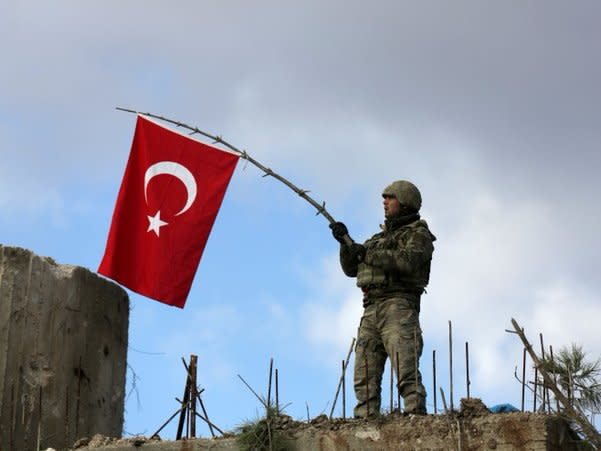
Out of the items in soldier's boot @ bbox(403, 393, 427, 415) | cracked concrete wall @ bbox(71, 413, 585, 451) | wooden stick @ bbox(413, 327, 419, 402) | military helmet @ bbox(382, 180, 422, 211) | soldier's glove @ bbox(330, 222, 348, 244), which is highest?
military helmet @ bbox(382, 180, 422, 211)

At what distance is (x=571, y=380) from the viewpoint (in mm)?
11430

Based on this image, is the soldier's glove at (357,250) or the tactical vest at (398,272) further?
the soldier's glove at (357,250)

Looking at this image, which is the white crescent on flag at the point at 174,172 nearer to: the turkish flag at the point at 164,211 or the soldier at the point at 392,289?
the turkish flag at the point at 164,211

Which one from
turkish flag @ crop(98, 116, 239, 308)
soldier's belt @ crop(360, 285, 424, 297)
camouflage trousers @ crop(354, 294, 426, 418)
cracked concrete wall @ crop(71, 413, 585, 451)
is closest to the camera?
cracked concrete wall @ crop(71, 413, 585, 451)

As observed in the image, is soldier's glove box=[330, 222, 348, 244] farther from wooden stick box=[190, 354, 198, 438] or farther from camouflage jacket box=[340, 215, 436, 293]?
wooden stick box=[190, 354, 198, 438]

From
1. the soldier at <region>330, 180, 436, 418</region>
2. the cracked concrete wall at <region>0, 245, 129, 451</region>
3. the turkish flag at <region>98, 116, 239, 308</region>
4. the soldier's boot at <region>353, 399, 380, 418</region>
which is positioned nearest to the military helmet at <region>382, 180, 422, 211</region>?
the soldier at <region>330, 180, 436, 418</region>

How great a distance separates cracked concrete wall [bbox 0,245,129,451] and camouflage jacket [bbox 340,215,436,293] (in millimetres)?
2626

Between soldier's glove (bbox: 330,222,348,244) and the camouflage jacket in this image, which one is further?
soldier's glove (bbox: 330,222,348,244)

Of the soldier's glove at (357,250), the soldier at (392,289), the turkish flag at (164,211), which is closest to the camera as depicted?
the soldier at (392,289)

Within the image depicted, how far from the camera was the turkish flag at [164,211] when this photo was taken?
45.6 ft

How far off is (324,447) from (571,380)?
2007 mm

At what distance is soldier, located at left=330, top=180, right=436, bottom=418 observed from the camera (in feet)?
37.6

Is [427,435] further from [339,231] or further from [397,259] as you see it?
[339,231]

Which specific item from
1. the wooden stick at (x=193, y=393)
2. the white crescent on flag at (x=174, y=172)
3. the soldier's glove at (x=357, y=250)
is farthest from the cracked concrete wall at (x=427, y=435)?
the white crescent on flag at (x=174, y=172)
